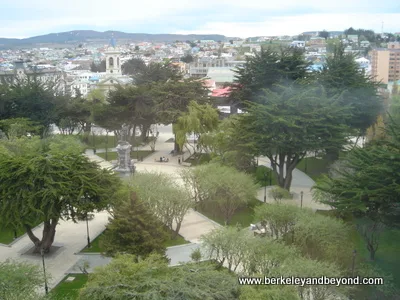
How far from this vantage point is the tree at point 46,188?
19438mm

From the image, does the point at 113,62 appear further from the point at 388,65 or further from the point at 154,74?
the point at 388,65

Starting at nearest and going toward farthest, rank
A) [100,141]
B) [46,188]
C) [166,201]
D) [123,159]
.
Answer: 1. [46,188]
2. [166,201]
3. [123,159]
4. [100,141]

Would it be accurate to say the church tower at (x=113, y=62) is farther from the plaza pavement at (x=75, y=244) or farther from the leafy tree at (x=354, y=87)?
the plaza pavement at (x=75, y=244)

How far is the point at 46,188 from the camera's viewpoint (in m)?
19.7

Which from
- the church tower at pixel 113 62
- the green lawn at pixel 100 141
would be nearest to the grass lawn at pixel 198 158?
the green lawn at pixel 100 141

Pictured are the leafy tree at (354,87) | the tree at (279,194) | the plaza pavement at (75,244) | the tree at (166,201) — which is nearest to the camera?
the plaza pavement at (75,244)

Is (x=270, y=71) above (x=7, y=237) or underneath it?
above

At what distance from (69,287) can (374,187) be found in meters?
12.9

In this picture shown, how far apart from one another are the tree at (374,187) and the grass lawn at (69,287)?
36.2ft

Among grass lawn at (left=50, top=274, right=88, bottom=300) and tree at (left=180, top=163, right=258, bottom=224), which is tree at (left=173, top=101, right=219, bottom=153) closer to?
tree at (left=180, top=163, right=258, bottom=224)

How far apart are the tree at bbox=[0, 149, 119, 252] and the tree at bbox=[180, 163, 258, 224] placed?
6.23 m

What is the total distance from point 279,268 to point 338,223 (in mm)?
5550

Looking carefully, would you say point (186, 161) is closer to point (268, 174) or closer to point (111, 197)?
point (268, 174)

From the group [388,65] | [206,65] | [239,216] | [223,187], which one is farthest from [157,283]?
[206,65]
